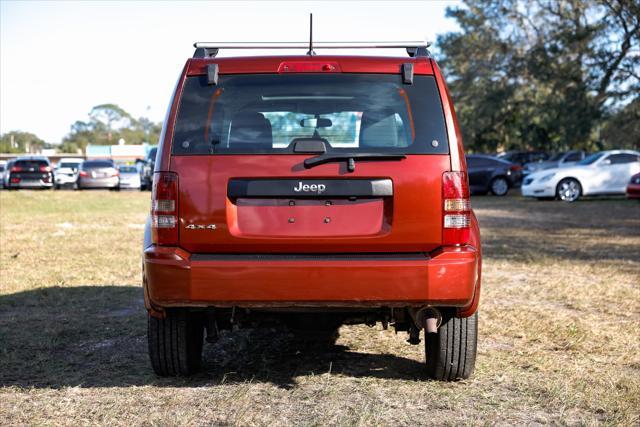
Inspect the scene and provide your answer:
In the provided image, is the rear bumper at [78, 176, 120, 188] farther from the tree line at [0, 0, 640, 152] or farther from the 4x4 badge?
the 4x4 badge

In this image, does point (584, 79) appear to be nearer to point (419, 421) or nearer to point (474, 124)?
point (474, 124)

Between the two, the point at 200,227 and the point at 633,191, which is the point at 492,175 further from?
the point at 200,227

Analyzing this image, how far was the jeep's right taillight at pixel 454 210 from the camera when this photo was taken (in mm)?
4664

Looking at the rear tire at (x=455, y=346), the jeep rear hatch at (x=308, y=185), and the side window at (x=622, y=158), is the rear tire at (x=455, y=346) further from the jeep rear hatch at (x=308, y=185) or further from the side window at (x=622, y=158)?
the side window at (x=622, y=158)

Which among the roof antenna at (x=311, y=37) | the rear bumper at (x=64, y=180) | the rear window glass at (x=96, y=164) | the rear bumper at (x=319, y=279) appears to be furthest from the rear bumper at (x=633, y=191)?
the rear bumper at (x=64, y=180)

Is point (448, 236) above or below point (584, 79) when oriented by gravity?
below

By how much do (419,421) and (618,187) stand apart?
22.4 metres

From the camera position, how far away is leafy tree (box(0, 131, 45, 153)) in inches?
5561

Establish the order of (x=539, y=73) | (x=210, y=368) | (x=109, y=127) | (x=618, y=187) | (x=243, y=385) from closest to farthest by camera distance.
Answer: (x=243, y=385)
(x=210, y=368)
(x=618, y=187)
(x=539, y=73)
(x=109, y=127)

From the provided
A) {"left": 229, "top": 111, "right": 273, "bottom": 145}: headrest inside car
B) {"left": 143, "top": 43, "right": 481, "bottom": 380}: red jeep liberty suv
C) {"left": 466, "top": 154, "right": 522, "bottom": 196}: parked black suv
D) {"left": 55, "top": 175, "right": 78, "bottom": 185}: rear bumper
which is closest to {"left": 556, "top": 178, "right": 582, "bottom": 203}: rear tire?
{"left": 466, "top": 154, "right": 522, "bottom": 196}: parked black suv

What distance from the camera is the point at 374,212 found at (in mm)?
4660

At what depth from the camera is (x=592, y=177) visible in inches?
989

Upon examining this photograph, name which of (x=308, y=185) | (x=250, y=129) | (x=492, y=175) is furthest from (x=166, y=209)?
(x=492, y=175)

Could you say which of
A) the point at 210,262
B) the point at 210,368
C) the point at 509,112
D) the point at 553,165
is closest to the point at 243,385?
the point at 210,368
